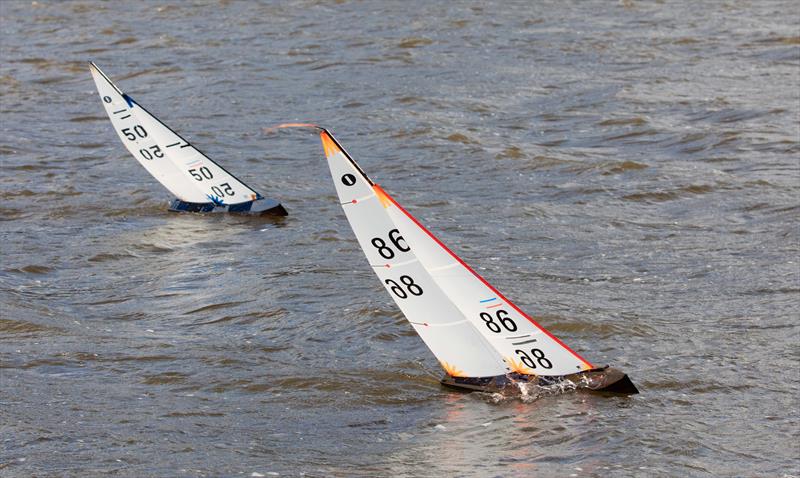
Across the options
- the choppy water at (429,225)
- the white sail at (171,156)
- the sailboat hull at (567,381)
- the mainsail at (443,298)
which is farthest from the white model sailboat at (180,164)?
the mainsail at (443,298)

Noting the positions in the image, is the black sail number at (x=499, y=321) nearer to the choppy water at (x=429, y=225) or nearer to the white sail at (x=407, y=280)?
the white sail at (x=407, y=280)

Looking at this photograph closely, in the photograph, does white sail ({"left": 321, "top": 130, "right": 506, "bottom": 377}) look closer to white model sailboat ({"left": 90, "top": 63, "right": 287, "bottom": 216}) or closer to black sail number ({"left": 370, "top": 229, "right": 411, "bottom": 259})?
black sail number ({"left": 370, "top": 229, "right": 411, "bottom": 259})

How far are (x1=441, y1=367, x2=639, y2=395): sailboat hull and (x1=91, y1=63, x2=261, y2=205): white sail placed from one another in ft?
31.6

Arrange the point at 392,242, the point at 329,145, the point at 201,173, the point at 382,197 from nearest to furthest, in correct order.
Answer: the point at 329,145 < the point at 382,197 < the point at 392,242 < the point at 201,173

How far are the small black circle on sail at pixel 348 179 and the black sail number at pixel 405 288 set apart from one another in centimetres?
124

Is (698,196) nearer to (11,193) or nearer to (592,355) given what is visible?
(592,355)

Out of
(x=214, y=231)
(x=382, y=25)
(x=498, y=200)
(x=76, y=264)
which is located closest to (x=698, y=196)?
(x=498, y=200)

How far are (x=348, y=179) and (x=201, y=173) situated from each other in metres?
10.7

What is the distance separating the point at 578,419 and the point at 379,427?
2.10 meters

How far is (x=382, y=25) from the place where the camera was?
44469 millimetres

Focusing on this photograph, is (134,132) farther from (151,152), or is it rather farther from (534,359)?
(534,359)

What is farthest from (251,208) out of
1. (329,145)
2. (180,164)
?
(329,145)

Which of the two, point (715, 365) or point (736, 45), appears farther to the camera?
point (736, 45)

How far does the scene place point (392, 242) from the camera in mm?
13703
